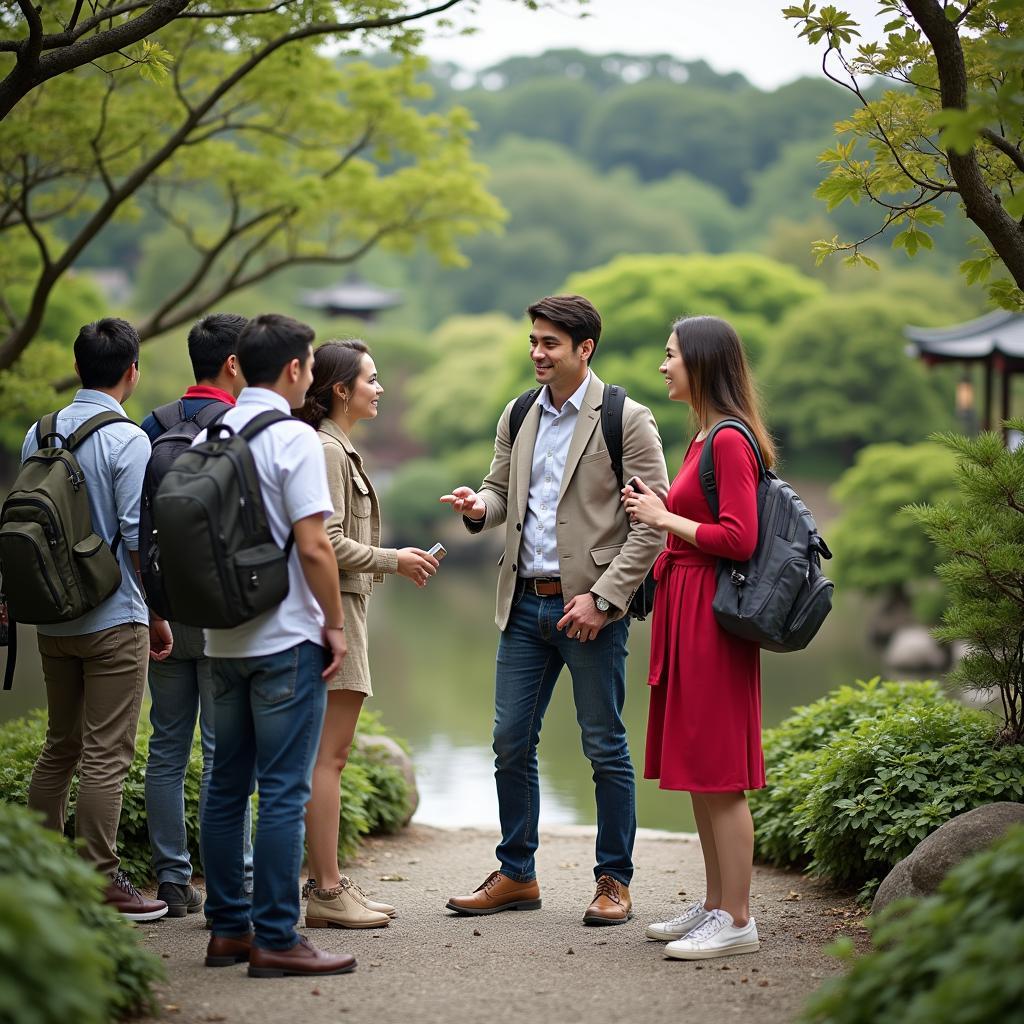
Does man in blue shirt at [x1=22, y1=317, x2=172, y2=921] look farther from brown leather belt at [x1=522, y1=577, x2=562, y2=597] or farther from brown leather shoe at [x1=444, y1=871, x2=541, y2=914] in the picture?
brown leather belt at [x1=522, y1=577, x2=562, y2=597]

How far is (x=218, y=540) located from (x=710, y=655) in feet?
4.18

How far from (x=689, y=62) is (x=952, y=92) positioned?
7487cm

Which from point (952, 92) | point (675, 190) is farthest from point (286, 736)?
point (675, 190)

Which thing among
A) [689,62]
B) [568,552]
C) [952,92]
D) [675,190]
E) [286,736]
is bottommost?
[286,736]

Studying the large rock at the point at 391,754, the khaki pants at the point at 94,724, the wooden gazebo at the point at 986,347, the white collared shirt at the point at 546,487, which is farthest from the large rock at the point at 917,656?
the khaki pants at the point at 94,724

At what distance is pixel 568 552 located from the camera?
366 cm

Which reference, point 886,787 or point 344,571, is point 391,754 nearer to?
point 344,571

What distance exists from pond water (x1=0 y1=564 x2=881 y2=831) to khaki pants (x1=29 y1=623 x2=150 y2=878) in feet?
10.1

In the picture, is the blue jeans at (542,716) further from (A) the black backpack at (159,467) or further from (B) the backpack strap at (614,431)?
(A) the black backpack at (159,467)

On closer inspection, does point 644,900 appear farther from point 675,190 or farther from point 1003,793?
point 675,190

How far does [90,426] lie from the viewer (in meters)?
3.54

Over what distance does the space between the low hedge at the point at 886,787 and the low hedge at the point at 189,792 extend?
151cm

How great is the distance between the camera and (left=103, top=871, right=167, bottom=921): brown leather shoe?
3654 millimetres

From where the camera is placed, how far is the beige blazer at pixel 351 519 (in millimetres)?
3492
